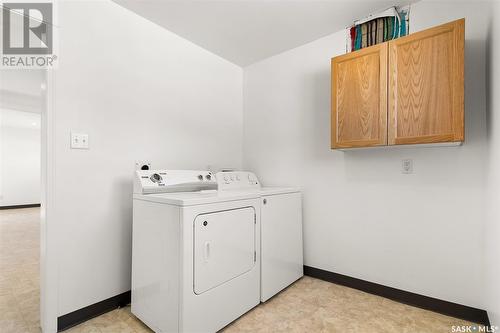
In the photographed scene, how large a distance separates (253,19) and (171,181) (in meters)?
1.66

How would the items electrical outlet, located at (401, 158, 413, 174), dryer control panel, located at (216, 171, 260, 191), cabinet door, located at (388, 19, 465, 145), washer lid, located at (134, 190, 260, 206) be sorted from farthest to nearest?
dryer control panel, located at (216, 171, 260, 191)
electrical outlet, located at (401, 158, 413, 174)
cabinet door, located at (388, 19, 465, 145)
washer lid, located at (134, 190, 260, 206)

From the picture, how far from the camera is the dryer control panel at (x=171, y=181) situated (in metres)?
1.80

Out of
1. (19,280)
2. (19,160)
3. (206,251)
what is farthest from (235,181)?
(19,160)

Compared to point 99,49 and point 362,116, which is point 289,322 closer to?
point 362,116

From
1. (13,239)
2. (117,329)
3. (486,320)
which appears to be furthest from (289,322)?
(13,239)

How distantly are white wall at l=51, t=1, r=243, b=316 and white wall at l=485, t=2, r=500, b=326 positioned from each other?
7.86ft

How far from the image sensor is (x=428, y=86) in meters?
1.69

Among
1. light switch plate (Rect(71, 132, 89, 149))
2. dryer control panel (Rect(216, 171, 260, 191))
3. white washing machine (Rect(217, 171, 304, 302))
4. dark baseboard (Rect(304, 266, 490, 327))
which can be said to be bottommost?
dark baseboard (Rect(304, 266, 490, 327))

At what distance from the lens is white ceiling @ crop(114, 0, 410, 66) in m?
2.05

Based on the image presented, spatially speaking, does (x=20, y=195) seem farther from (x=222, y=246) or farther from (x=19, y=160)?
(x=222, y=246)

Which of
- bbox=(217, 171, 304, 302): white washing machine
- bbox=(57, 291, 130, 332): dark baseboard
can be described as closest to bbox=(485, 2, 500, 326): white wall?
bbox=(217, 171, 304, 302): white washing machine

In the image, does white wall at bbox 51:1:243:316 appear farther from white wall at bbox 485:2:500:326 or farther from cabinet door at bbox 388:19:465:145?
white wall at bbox 485:2:500:326

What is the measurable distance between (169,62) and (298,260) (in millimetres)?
2377

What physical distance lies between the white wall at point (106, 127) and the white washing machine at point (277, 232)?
2.18 ft
